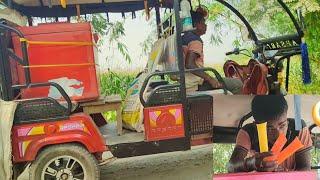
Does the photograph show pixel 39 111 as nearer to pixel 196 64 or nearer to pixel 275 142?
pixel 196 64

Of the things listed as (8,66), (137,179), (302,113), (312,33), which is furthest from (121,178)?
(302,113)

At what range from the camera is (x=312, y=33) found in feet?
11.2

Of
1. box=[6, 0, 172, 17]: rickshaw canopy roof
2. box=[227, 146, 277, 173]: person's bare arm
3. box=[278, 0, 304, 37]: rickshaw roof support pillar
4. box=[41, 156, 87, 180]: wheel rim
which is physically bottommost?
box=[41, 156, 87, 180]: wheel rim

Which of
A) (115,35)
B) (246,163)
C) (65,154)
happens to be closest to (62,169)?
(65,154)

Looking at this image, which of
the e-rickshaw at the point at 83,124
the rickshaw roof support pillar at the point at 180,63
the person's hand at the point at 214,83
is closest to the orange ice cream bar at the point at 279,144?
the e-rickshaw at the point at 83,124

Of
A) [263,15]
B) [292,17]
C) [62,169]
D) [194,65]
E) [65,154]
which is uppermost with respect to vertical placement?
[263,15]

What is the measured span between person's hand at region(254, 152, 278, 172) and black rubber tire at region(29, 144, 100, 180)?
6.78ft

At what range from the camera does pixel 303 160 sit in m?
1.95

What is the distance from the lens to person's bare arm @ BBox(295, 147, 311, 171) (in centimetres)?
194

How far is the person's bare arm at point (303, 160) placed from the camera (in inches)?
76.2

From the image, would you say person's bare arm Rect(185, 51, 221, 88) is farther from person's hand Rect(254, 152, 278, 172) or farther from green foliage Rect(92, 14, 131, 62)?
green foliage Rect(92, 14, 131, 62)

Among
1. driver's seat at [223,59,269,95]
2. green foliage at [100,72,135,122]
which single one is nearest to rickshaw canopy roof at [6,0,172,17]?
driver's seat at [223,59,269,95]

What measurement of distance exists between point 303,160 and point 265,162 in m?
0.19

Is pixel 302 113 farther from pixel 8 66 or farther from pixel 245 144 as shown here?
pixel 8 66
